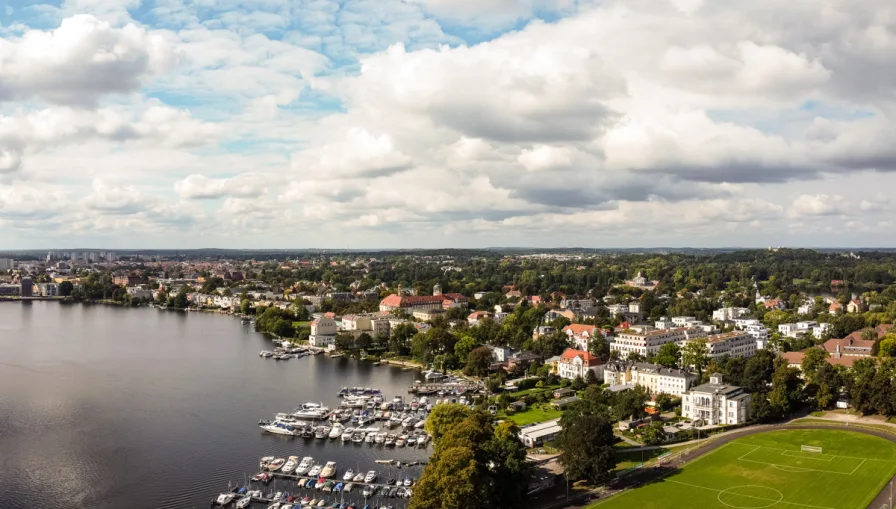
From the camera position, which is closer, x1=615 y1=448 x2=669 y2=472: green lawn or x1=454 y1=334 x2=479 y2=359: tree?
x1=615 y1=448 x2=669 y2=472: green lawn

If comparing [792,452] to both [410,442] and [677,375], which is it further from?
[410,442]

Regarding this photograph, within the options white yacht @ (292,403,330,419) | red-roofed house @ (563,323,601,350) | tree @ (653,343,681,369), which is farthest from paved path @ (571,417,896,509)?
red-roofed house @ (563,323,601,350)

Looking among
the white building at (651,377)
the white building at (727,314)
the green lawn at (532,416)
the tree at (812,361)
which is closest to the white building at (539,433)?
the green lawn at (532,416)

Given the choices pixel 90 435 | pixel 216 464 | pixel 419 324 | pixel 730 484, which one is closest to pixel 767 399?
pixel 730 484

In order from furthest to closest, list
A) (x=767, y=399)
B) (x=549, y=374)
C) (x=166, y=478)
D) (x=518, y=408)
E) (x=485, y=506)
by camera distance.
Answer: (x=549, y=374), (x=518, y=408), (x=767, y=399), (x=166, y=478), (x=485, y=506)

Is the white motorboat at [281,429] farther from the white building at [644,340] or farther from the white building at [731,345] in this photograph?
the white building at [731,345]

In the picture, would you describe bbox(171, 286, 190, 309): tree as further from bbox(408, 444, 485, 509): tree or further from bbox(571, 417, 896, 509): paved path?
bbox(408, 444, 485, 509): tree
